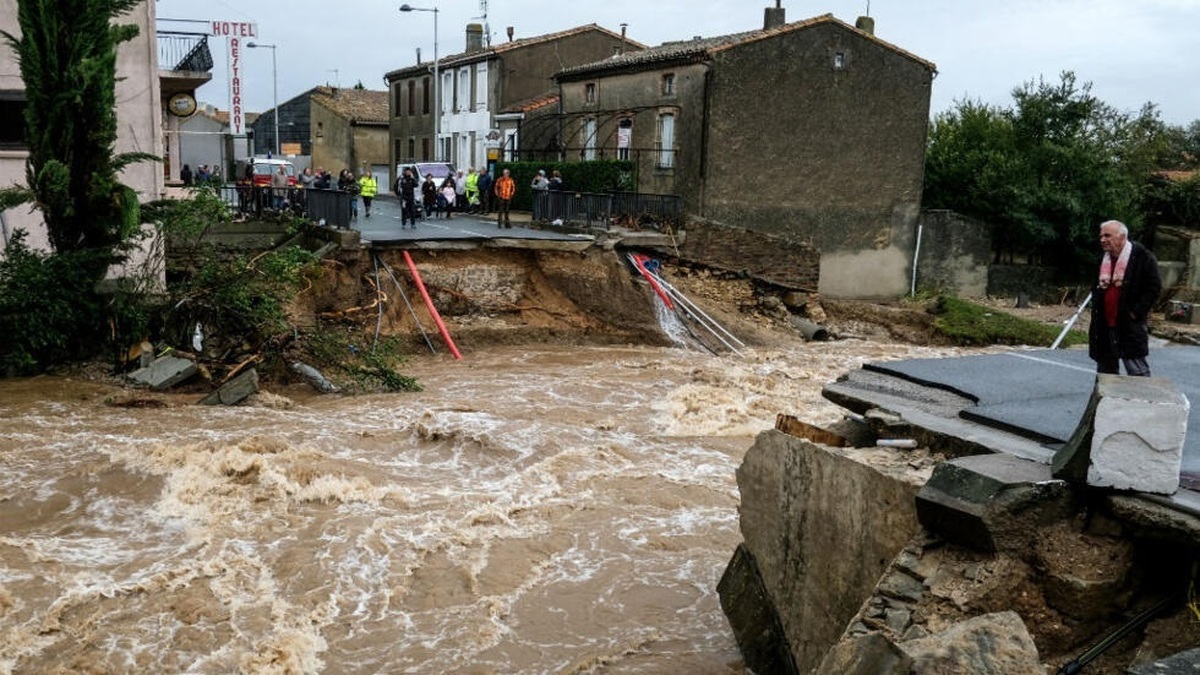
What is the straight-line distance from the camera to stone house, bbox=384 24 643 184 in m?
41.3

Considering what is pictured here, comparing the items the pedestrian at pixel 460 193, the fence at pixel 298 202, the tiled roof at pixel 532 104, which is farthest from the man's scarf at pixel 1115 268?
the tiled roof at pixel 532 104

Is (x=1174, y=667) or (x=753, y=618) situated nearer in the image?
(x=1174, y=667)

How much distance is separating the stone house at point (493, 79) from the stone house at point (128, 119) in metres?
19.2

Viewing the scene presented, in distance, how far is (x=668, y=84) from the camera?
29.0 metres

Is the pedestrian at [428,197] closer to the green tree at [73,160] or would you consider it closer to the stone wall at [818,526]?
the green tree at [73,160]

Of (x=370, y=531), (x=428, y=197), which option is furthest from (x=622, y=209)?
(x=370, y=531)

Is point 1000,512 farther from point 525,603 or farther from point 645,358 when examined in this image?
point 645,358

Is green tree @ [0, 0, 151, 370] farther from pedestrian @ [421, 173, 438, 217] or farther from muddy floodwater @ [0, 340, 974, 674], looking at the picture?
pedestrian @ [421, 173, 438, 217]

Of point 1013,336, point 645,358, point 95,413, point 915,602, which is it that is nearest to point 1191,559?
point 915,602

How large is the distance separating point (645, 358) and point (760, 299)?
4.77 metres

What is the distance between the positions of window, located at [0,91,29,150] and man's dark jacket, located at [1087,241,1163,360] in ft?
55.9

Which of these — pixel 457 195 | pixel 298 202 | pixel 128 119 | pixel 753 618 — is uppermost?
pixel 128 119

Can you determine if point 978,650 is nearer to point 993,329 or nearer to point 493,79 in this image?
point 993,329

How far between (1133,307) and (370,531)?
23.6 feet
